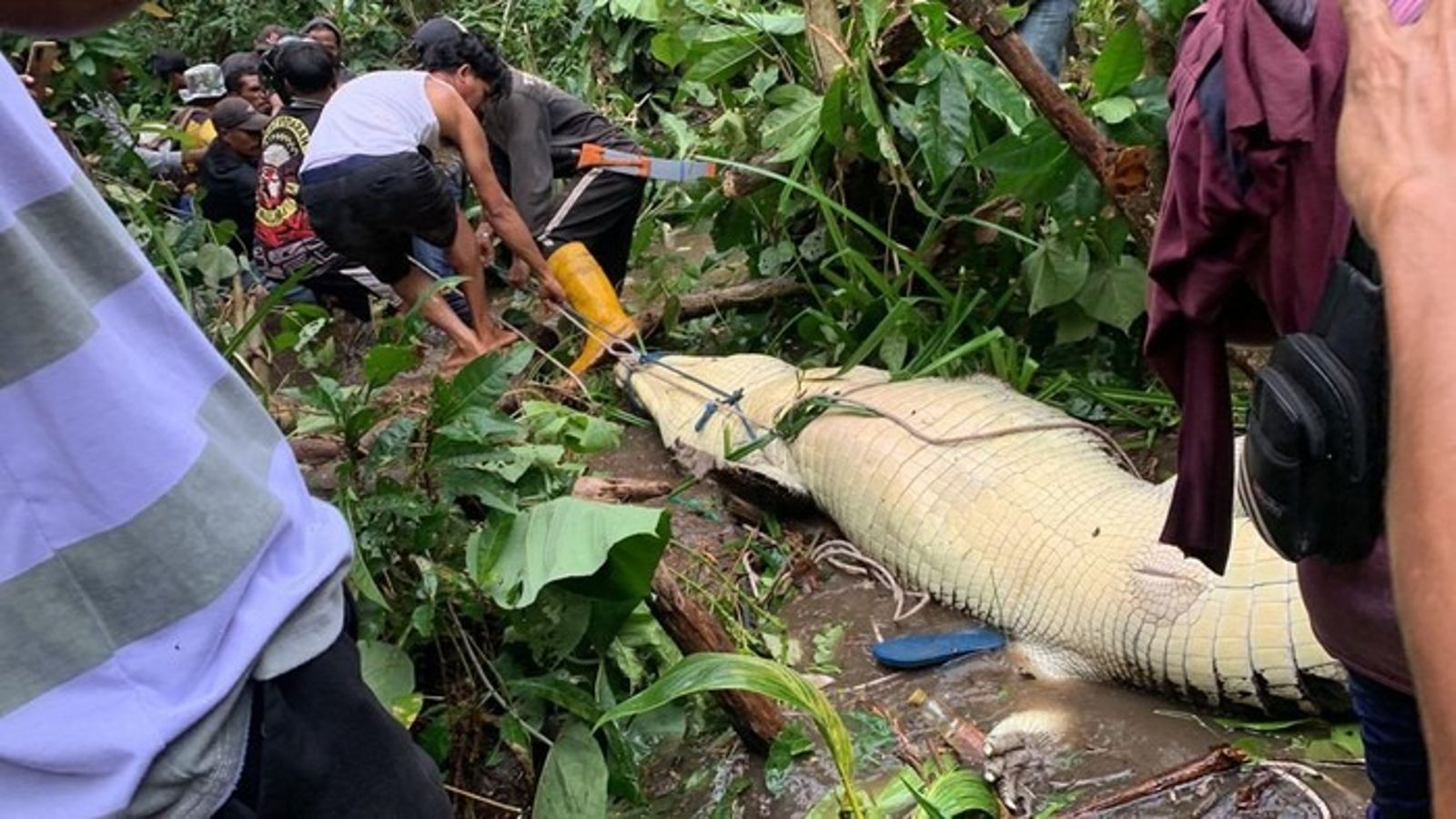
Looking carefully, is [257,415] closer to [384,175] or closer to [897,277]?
[897,277]

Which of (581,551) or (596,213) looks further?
(596,213)

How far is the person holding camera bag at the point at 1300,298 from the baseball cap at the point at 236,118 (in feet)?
17.8

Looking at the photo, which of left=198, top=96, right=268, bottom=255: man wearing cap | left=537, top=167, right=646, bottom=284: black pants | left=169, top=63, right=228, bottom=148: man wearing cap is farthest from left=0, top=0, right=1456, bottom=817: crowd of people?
left=169, top=63, right=228, bottom=148: man wearing cap

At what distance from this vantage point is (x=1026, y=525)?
9.78ft

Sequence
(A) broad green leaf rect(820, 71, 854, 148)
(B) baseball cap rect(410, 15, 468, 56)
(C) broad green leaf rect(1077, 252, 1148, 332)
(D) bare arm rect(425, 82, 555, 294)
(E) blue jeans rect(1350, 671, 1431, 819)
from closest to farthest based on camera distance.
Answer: (E) blue jeans rect(1350, 671, 1431, 819) → (C) broad green leaf rect(1077, 252, 1148, 332) → (A) broad green leaf rect(820, 71, 854, 148) → (D) bare arm rect(425, 82, 555, 294) → (B) baseball cap rect(410, 15, 468, 56)

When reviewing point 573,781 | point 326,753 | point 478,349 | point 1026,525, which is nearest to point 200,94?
point 478,349

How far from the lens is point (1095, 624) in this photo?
2.68m

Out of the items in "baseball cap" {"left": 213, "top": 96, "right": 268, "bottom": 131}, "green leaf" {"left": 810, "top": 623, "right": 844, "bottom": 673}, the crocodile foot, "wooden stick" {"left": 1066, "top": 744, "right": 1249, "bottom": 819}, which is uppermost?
"wooden stick" {"left": 1066, "top": 744, "right": 1249, "bottom": 819}

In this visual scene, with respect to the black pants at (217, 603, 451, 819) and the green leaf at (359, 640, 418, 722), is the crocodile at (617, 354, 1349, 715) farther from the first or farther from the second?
the black pants at (217, 603, 451, 819)

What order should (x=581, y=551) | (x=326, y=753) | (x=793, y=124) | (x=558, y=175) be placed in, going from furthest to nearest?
(x=558, y=175)
(x=793, y=124)
(x=581, y=551)
(x=326, y=753)

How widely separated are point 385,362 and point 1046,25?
2735 mm

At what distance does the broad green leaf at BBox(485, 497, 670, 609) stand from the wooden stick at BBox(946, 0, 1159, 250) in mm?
1196

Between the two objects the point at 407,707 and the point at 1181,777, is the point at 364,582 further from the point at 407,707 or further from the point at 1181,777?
the point at 1181,777

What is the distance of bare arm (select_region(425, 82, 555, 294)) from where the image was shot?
495cm
